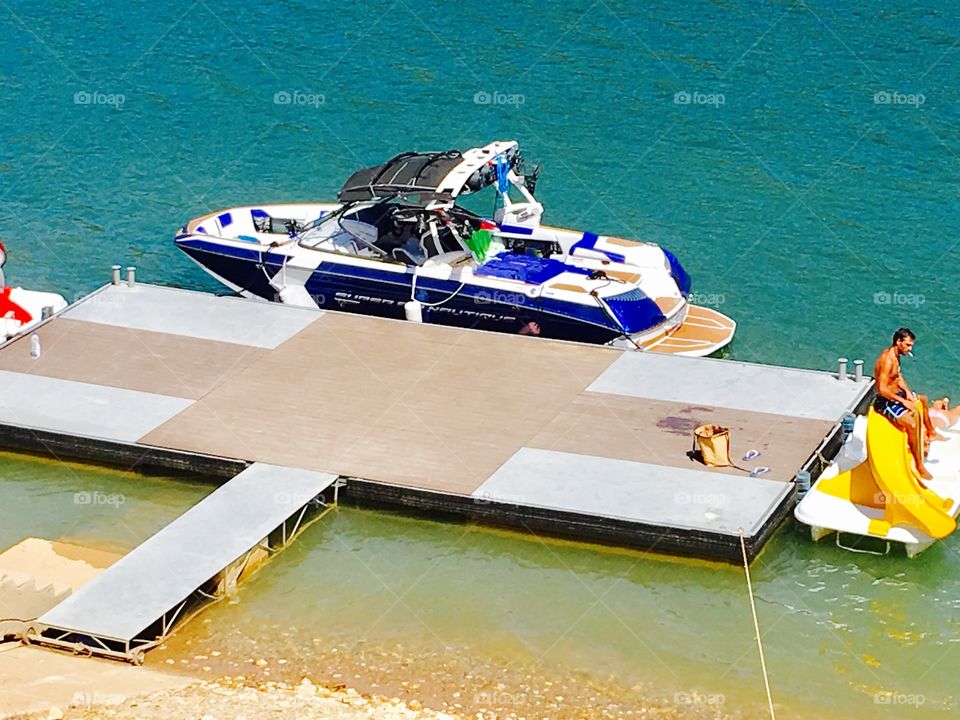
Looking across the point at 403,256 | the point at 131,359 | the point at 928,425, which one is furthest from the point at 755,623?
the point at 131,359

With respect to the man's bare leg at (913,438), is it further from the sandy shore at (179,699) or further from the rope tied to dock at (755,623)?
the sandy shore at (179,699)

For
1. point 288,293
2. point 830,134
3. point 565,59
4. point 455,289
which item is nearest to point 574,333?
point 455,289

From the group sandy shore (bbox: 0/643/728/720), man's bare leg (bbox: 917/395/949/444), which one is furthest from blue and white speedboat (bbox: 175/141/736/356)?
sandy shore (bbox: 0/643/728/720)

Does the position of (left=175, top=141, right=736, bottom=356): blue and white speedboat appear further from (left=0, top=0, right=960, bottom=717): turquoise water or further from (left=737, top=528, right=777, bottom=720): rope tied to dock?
(left=737, top=528, right=777, bottom=720): rope tied to dock

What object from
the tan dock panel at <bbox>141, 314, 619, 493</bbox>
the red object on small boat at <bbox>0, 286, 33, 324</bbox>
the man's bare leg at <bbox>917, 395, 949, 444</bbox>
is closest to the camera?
the man's bare leg at <bbox>917, 395, 949, 444</bbox>

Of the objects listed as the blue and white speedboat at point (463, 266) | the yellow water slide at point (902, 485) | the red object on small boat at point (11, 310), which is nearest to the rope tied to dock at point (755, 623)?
the yellow water slide at point (902, 485)

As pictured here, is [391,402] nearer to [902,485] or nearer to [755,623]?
[755,623]
